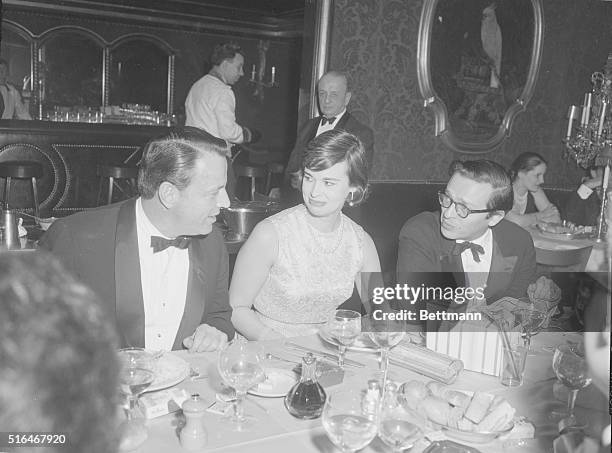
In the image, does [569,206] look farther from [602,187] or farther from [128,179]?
[128,179]

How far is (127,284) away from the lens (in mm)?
2180

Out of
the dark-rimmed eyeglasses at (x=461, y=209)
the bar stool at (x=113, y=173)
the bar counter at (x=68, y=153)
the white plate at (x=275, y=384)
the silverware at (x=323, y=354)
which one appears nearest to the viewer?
the white plate at (x=275, y=384)

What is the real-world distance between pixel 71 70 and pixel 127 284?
754 centimetres

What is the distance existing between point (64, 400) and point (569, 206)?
5700 millimetres

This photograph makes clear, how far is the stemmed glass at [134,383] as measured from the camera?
4.40 ft

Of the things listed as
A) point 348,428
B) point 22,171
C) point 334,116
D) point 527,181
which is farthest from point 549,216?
point 22,171

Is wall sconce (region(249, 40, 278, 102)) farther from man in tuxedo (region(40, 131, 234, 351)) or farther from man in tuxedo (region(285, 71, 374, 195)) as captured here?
man in tuxedo (region(40, 131, 234, 351))

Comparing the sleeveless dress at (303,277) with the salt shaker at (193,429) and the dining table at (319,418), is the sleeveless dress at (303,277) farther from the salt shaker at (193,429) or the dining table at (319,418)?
the salt shaker at (193,429)

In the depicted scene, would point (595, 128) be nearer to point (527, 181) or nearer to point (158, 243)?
point (527, 181)

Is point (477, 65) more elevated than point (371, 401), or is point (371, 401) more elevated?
point (477, 65)

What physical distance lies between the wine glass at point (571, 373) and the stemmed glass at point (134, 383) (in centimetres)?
101

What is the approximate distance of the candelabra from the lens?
599 cm

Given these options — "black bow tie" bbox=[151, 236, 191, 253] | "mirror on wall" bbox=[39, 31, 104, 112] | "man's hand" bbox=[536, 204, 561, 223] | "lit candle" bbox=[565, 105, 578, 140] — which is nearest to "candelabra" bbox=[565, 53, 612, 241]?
"lit candle" bbox=[565, 105, 578, 140]

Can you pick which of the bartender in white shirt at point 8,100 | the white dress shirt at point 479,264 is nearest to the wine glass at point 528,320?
the white dress shirt at point 479,264
